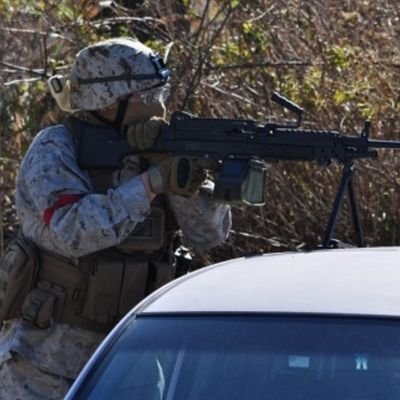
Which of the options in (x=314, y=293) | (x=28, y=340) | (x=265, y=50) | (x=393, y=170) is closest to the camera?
(x=314, y=293)

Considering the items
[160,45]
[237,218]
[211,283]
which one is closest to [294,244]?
[237,218]

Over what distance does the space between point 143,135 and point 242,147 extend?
1.13ft

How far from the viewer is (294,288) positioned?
3.45 meters

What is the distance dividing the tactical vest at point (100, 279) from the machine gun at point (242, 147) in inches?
3.9

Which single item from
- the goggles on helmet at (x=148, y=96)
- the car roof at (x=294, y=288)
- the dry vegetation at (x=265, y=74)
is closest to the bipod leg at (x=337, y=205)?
the car roof at (x=294, y=288)

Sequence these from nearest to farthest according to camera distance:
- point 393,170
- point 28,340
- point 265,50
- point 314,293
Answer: point 314,293 < point 28,340 < point 393,170 < point 265,50

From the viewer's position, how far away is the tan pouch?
4875mm

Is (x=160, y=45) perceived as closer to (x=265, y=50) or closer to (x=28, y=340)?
(x=265, y=50)

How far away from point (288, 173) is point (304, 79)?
539mm

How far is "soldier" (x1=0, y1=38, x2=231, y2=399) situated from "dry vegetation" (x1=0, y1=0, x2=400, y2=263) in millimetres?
2605

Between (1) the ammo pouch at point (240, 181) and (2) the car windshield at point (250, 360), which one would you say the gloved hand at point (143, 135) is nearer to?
(1) the ammo pouch at point (240, 181)

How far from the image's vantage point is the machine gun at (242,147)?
4617mm

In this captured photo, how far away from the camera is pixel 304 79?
7828 mm

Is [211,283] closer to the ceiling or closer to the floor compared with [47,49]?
closer to the floor
